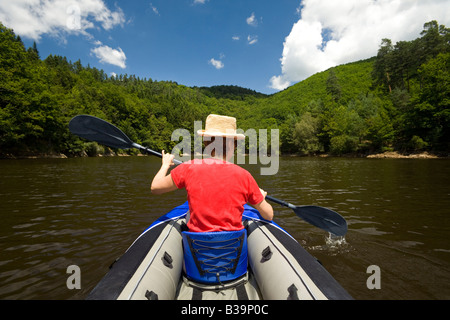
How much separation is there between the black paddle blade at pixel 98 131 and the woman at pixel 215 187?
2780 mm

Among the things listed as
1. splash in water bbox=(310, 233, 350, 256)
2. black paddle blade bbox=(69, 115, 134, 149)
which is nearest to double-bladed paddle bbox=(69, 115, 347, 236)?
black paddle blade bbox=(69, 115, 134, 149)

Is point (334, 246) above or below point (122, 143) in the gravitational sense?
below

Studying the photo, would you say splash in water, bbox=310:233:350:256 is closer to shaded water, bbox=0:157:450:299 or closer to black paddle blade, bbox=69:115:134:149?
shaded water, bbox=0:157:450:299

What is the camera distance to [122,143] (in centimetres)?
485

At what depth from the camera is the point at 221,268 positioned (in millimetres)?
2598

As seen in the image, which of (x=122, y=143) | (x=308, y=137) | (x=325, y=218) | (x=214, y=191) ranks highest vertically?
(x=308, y=137)

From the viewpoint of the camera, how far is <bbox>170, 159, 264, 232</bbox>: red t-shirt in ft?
7.84

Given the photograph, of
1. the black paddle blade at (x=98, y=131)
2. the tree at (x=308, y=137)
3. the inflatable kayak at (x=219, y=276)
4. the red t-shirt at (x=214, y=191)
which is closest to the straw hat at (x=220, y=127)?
the red t-shirt at (x=214, y=191)

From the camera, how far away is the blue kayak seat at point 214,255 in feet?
8.00

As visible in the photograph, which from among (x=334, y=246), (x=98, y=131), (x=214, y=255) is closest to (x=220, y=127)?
(x=214, y=255)

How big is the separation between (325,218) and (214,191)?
299 cm

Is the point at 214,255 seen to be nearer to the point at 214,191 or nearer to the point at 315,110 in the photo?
the point at 214,191
